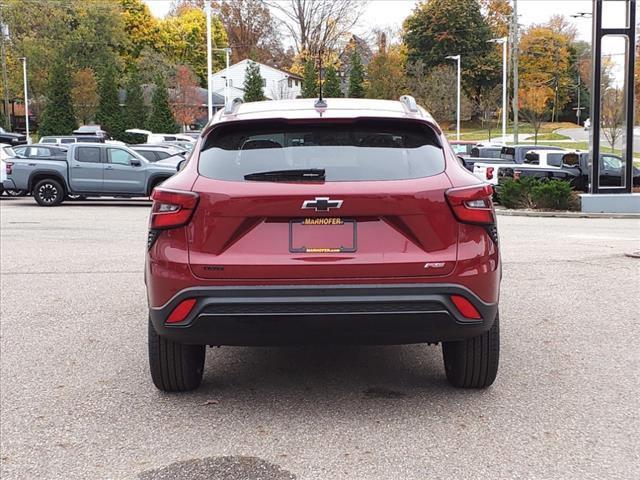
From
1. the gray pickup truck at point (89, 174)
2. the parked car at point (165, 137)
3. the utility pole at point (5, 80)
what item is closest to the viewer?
the gray pickup truck at point (89, 174)

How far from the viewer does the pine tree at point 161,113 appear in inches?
2480

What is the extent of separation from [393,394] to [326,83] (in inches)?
2208

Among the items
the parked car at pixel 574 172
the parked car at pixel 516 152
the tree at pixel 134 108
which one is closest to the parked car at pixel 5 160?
the parked car at pixel 574 172

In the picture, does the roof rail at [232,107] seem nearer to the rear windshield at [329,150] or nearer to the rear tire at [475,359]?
the rear windshield at [329,150]

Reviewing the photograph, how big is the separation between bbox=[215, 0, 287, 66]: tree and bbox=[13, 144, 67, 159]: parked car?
6399cm

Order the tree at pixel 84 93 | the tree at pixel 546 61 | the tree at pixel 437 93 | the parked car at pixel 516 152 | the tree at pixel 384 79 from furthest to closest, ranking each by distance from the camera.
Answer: the tree at pixel 546 61
the tree at pixel 84 93
the tree at pixel 437 93
the tree at pixel 384 79
the parked car at pixel 516 152

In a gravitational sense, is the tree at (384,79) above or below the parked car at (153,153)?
above

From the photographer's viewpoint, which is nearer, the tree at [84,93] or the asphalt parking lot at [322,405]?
the asphalt parking lot at [322,405]

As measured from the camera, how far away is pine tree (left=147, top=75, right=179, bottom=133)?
207 feet

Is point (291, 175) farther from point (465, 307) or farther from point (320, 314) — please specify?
point (465, 307)

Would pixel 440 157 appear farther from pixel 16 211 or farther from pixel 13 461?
pixel 16 211

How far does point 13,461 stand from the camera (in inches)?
158

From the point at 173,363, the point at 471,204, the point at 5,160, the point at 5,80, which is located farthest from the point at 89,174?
the point at 5,80

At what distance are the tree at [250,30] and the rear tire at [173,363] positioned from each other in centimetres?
8383
